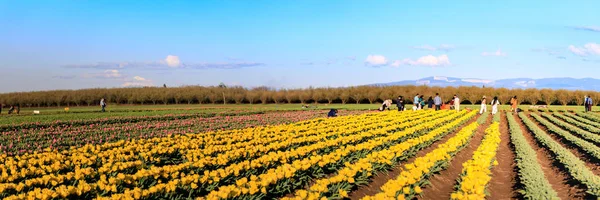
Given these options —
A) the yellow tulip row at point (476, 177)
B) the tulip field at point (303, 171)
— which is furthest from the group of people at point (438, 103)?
the yellow tulip row at point (476, 177)

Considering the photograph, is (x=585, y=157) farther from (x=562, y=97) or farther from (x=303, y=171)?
(x=562, y=97)

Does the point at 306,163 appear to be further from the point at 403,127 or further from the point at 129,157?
the point at 403,127

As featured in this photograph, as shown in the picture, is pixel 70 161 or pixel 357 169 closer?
pixel 357 169

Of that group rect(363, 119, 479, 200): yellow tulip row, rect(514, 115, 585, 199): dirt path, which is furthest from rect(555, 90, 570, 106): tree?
rect(363, 119, 479, 200): yellow tulip row

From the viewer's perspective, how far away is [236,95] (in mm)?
80562

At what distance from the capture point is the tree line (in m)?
74.7

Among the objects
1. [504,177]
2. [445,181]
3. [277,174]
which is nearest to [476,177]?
[445,181]

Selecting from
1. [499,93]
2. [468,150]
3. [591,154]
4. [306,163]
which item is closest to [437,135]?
[468,150]

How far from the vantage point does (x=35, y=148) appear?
53.1 ft

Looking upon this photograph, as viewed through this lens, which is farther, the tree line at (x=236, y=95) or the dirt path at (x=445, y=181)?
the tree line at (x=236, y=95)

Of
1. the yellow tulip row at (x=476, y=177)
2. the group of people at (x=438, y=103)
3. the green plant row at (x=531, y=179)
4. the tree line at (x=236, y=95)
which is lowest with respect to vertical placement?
the green plant row at (x=531, y=179)

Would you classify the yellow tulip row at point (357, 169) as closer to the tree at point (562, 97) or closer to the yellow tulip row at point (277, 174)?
the yellow tulip row at point (277, 174)

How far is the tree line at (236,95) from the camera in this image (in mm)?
74688

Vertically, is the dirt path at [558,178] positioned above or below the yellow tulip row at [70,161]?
below
